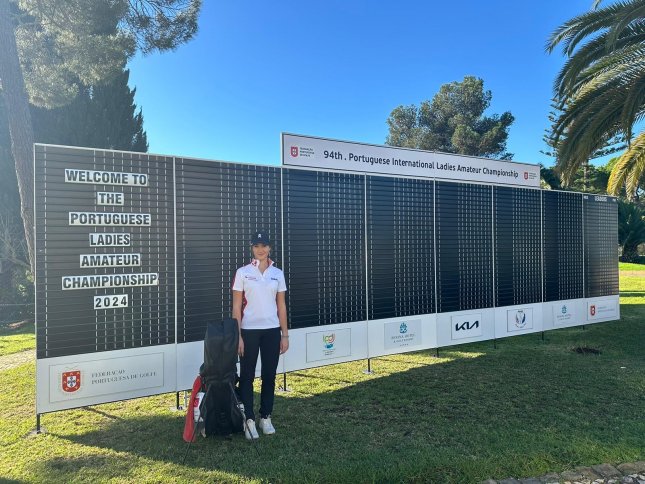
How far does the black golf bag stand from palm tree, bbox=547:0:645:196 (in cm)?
696

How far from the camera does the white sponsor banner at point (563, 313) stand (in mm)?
9047

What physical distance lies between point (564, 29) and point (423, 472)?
27.0 ft

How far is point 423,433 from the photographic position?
434 cm

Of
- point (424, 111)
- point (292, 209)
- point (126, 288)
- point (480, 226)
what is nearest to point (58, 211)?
point (126, 288)

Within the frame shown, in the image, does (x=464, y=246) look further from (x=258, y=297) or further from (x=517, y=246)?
(x=258, y=297)

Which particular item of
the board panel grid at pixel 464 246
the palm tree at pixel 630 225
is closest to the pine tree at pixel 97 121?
the board panel grid at pixel 464 246

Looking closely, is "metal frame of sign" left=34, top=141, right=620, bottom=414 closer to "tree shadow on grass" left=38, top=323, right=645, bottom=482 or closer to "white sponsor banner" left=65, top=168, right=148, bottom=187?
"white sponsor banner" left=65, top=168, right=148, bottom=187

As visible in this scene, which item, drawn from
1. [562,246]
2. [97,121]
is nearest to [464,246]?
[562,246]

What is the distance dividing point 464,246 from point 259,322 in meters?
4.82

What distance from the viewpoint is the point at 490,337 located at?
320 inches

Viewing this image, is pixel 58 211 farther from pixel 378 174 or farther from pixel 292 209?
pixel 378 174

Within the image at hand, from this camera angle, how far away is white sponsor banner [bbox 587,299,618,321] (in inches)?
381

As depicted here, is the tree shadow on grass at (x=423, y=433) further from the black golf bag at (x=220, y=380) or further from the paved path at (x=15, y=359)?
the paved path at (x=15, y=359)

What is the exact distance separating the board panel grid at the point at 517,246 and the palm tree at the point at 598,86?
1.27 metres
